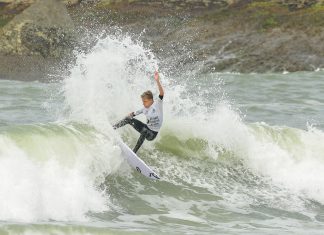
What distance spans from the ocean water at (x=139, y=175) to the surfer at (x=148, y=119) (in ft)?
→ 1.48

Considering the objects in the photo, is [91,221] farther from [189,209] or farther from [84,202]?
[189,209]

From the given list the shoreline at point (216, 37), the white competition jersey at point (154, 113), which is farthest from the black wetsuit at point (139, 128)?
the shoreline at point (216, 37)

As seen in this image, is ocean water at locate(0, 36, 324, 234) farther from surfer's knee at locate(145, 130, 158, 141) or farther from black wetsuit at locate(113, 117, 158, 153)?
surfer's knee at locate(145, 130, 158, 141)

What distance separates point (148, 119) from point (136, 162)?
84 centimetres

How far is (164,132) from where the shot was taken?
1593cm

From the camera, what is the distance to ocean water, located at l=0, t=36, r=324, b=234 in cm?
1062

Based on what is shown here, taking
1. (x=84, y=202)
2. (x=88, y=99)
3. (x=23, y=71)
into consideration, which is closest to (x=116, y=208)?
(x=84, y=202)

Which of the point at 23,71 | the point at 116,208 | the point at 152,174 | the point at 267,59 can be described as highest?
the point at 267,59

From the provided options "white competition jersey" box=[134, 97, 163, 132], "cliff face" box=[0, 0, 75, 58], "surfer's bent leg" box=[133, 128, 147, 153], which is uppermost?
"cliff face" box=[0, 0, 75, 58]

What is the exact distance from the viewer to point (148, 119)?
44.4ft

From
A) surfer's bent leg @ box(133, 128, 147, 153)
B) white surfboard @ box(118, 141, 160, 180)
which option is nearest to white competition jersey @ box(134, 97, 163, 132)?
surfer's bent leg @ box(133, 128, 147, 153)

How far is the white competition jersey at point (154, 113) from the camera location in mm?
13305

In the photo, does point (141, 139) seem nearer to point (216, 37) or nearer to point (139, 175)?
point (139, 175)

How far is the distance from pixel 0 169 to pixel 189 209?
339 cm
